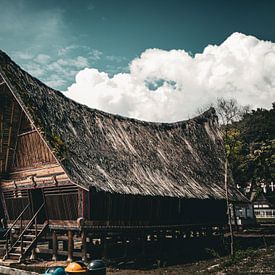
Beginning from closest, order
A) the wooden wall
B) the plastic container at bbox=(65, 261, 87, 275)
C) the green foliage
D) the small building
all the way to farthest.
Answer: the plastic container at bbox=(65, 261, 87, 275)
the wooden wall
the green foliage
the small building

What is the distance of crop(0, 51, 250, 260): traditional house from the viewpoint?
1571 centimetres

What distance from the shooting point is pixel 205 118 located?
32281mm

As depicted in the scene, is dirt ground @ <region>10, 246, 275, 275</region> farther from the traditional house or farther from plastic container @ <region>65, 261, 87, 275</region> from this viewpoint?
plastic container @ <region>65, 261, 87, 275</region>

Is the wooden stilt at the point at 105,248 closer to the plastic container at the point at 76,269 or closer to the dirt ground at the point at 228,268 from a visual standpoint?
the dirt ground at the point at 228,268

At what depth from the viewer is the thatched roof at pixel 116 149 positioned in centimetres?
1569

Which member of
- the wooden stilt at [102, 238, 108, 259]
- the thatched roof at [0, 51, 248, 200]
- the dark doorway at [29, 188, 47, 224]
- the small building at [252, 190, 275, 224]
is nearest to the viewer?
the thatched roof at [0, 51, 248, 200]

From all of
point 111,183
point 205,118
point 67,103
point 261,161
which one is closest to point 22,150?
point 67,103

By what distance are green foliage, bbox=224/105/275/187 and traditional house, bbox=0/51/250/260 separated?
551 inches

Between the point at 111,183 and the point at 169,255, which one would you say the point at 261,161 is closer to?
the point at 169,255

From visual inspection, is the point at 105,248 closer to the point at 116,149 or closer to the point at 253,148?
the point at 116,149

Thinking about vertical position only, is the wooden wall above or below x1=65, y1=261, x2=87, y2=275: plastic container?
above

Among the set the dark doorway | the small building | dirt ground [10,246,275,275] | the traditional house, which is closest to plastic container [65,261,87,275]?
dirt ground [10,246,275,275]

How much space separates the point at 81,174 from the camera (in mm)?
15094

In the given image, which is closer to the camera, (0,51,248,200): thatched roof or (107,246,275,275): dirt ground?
(107,246,275,275): dirt ground
